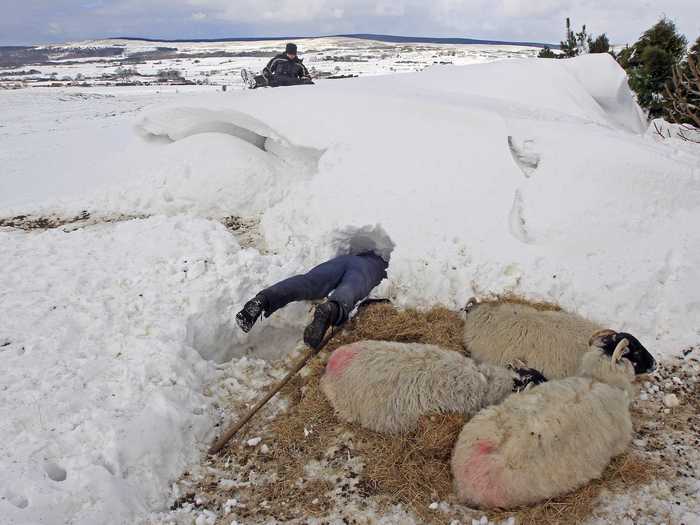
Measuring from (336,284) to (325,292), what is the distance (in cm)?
20

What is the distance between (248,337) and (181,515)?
73.5 inches

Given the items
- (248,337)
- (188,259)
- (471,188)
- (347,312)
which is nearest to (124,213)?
(188,259)

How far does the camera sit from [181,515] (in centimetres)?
298

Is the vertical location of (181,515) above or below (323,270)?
below

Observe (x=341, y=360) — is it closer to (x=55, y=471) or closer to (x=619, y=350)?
(x=55, y=471)

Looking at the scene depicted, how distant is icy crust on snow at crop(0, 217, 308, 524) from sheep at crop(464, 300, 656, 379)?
1896 mm

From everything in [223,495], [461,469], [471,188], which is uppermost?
[471,188]

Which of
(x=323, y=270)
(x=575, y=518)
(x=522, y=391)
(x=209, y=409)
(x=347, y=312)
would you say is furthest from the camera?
(x=323, y=270)

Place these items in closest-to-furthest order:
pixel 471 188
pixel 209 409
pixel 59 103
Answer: pixel 209 409, pixel 471 188, pixel 59 103

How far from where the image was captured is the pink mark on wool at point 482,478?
2.86 m

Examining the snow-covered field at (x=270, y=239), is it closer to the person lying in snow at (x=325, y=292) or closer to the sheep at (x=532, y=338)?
the person lying in snow at (x=325, y=292)

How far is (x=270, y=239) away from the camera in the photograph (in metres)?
5.99

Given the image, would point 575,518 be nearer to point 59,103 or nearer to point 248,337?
point 248,337

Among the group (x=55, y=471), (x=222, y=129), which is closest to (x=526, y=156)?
(x=222, y=129)
